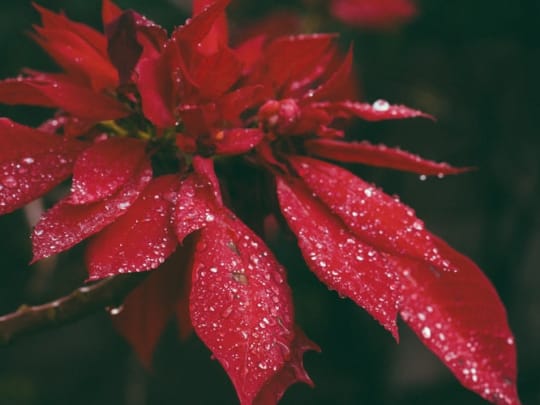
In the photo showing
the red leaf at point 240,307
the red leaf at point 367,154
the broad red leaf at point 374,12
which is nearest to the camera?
the red leaf at point 240,307

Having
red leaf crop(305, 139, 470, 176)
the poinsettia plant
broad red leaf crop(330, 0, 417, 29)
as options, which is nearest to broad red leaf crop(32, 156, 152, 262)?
the poinsettia plant

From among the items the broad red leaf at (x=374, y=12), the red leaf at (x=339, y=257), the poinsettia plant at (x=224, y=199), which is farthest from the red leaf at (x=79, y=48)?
the broad red leaf at (x=374, y=12)

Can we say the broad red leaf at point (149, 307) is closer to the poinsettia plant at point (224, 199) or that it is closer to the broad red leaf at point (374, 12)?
the poinsettia plant at point (224, 199)

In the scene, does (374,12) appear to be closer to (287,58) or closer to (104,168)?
(287,58)

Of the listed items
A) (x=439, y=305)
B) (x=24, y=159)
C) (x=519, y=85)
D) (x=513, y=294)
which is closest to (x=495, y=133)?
(x=519, y=85)

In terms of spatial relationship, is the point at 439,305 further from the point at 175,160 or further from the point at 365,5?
the point at 365,5

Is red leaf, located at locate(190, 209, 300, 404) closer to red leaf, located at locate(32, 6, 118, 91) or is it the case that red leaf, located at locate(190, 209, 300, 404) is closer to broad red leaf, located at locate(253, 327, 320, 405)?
broad red leaf, located at locate(253, 327, 320, 405)
